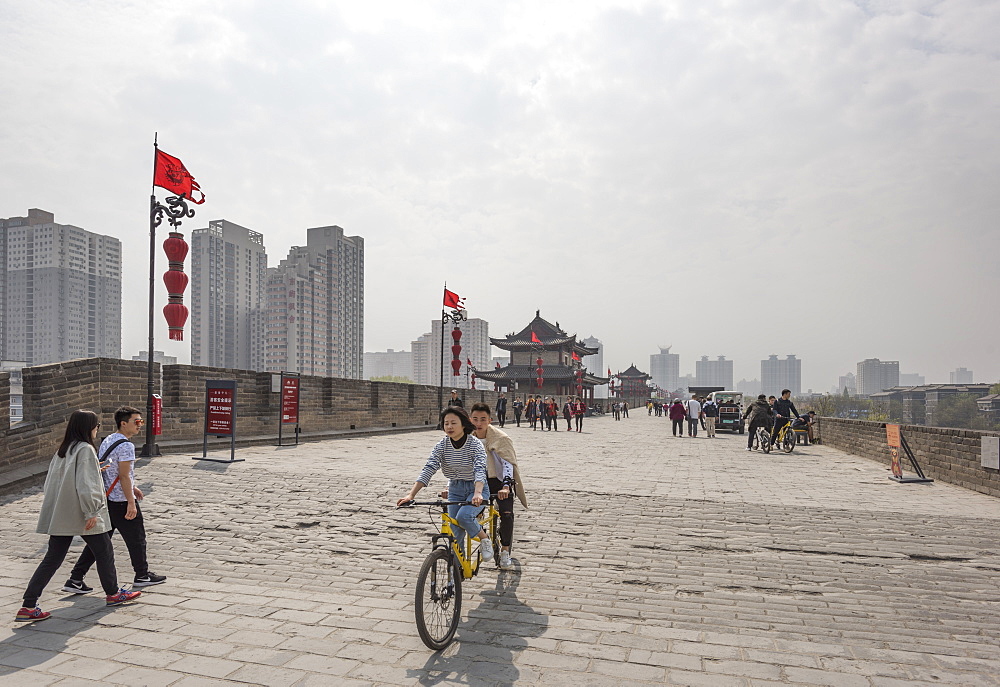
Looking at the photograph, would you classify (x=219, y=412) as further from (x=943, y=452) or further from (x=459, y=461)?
(x=943, y=452)

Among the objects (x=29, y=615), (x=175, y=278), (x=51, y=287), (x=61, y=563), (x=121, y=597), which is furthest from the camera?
(x=51, y=287)

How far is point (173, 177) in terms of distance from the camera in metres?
11.9

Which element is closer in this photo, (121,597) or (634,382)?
(121,597)

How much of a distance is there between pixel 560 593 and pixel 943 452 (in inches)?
364

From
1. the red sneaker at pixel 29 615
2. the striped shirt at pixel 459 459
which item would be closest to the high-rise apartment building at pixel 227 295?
the red sneaker at pixel 29 615

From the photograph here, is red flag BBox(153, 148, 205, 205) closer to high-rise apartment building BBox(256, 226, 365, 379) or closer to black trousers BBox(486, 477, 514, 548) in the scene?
black trousers BBox(486, 477, 514, 548)

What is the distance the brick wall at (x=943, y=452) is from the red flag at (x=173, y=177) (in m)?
13.9

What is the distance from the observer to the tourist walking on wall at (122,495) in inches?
184

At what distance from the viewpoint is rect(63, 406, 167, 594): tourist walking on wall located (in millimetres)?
4672

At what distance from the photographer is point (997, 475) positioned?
8992 millimetres

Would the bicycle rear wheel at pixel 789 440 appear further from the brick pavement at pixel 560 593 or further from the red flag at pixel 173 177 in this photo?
the red flag at pixel 173 177

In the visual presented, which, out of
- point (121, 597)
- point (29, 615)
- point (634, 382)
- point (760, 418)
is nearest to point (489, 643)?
point (121, 597)

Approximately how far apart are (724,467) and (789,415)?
18.4ft

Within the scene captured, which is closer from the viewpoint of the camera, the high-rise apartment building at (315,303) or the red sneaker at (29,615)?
the red sneaker at (29,615)
